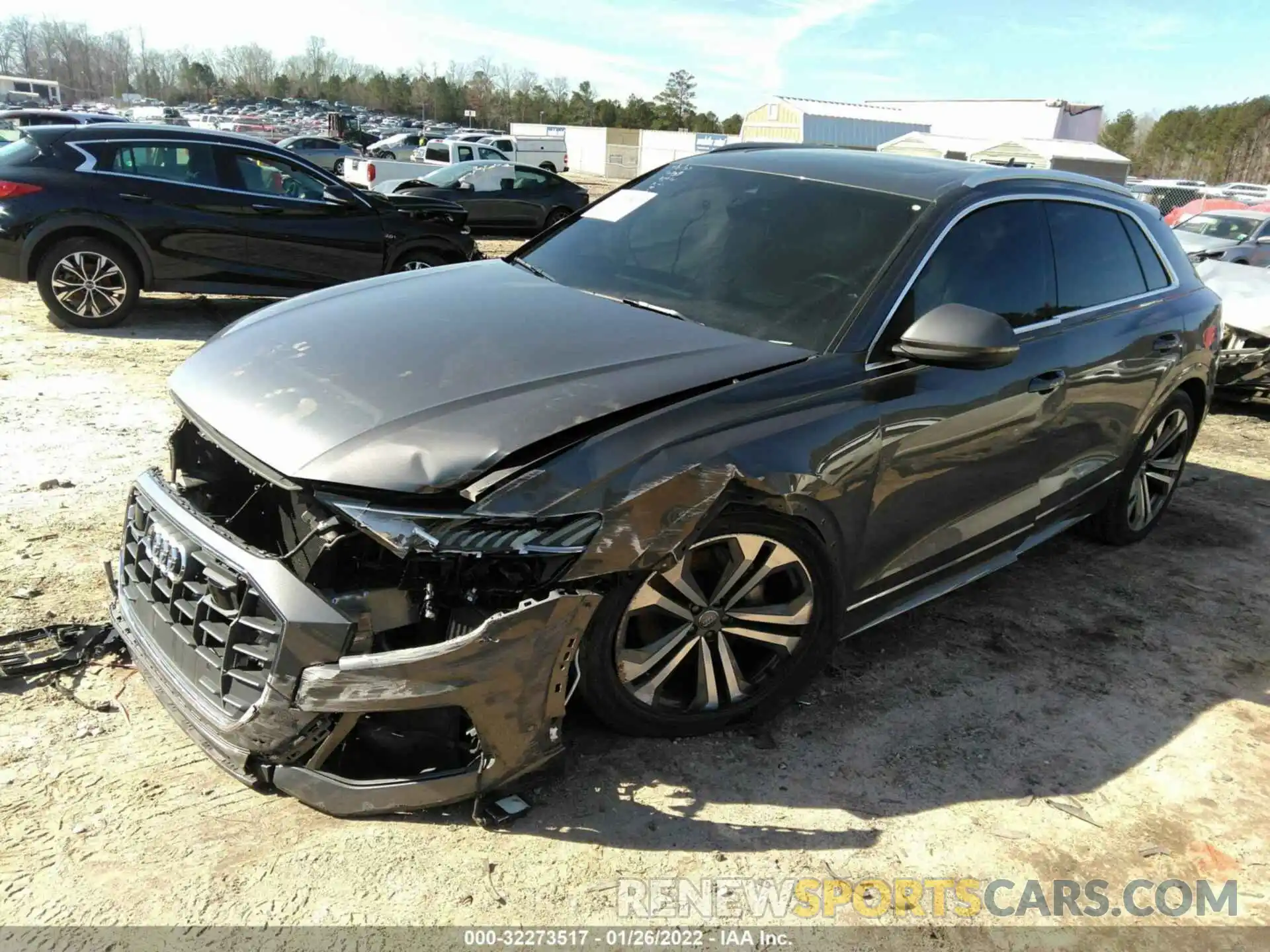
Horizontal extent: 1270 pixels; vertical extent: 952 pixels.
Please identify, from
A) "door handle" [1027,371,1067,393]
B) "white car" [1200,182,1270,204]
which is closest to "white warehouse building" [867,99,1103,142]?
"white car" [1200,182,1270,204]

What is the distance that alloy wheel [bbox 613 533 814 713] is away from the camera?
8.76 feet

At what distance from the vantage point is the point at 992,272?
352cm

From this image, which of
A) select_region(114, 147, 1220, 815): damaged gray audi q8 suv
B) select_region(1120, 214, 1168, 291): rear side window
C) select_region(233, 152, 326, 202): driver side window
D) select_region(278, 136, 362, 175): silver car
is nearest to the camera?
select_region(114, 147, 1220, 815): damaged gray audi q8 suv

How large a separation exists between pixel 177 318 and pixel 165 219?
1.09m

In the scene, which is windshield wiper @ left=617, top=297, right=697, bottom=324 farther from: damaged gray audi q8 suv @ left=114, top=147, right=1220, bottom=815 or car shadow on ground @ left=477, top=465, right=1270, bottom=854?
car shadow on ground @ left=477, top=465, right=1270, bottom=854

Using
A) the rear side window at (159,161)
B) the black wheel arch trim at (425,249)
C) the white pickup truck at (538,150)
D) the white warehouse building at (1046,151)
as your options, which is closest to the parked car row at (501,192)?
the black wheel arch trim at (425,249)

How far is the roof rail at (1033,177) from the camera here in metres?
3.59

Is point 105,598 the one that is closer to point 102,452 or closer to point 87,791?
point 87,791

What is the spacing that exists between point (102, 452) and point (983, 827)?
468 centimetres

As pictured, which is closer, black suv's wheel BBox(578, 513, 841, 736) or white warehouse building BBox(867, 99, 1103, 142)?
black suv's wheel BBox(578, 513, 841, 736)

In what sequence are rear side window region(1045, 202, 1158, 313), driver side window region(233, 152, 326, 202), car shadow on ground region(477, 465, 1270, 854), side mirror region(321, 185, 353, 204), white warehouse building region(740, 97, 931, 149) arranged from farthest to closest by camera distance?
1. white warehouse building region(740, 97, 931, 149)
2. side mirror region(321, 185, 353, 204)
3. driver side window region(233, 152, 326, 202)
4. rear side window region(1045, 202, 1158, 313)
5. car shadow on ground region(477, 465, 1270, 854)

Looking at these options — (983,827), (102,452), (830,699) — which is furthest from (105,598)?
(983,827)

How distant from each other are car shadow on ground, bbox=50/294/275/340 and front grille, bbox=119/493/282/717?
532cm

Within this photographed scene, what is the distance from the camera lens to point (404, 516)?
7.47ft
